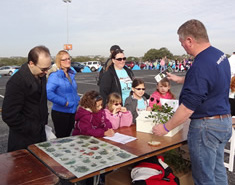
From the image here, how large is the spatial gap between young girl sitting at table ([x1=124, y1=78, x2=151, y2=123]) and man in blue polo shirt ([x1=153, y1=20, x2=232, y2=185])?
48.8 inches

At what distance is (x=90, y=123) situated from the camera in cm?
258

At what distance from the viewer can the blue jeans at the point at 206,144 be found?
1972 mm

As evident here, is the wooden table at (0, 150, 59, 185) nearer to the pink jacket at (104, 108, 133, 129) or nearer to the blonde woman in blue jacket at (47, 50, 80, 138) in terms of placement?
the pink jacket at (104, 108, 133, 129)

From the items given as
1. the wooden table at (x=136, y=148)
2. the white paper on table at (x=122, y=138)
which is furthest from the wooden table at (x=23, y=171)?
the white paper on table at (x=122, y=138)

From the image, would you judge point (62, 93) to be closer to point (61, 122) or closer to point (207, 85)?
point (61, 122)

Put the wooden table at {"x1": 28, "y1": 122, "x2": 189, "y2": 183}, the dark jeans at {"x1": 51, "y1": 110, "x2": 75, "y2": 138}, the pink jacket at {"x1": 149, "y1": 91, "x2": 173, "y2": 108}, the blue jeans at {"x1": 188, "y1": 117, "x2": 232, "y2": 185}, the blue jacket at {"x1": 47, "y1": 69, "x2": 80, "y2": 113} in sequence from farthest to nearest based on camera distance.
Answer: the pink jacket at {"x1": 149, "y1": 91, "x2": 173, "y2": 108}
the dark jeans at {"x1": 51, "y1": 110, "x2": 75, "y2": 138}
the blue jacket at {"x1": 47, "y1": 69, "x2": 80, "y2": 113}
the blue jeans at {"x1": 188, "y1": 117, "x2": 232, "y2": 185}
the wooden table at {"x1": 28, "y1": 122, "x2": 189, "y2": 183}

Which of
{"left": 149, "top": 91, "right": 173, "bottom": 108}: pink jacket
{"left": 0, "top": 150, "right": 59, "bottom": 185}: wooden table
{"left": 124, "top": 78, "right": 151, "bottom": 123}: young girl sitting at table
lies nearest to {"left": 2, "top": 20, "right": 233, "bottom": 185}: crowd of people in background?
{"left": 0, "top": 150, "right": 59, "bottom": 185}: wooden table

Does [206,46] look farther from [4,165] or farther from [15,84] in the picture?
[4,165]

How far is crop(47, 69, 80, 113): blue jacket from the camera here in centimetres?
324

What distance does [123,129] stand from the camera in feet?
9.36

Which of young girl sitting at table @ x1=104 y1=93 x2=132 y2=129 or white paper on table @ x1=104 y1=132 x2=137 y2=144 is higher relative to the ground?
young girl sitting at table @ x1=104 y1=93 x2=132 y2=129

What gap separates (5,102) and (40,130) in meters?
0.45

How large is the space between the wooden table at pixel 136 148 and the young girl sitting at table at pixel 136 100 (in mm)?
466

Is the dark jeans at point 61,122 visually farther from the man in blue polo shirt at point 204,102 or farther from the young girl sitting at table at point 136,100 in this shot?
the man in blue polo shirt at point 204,102
